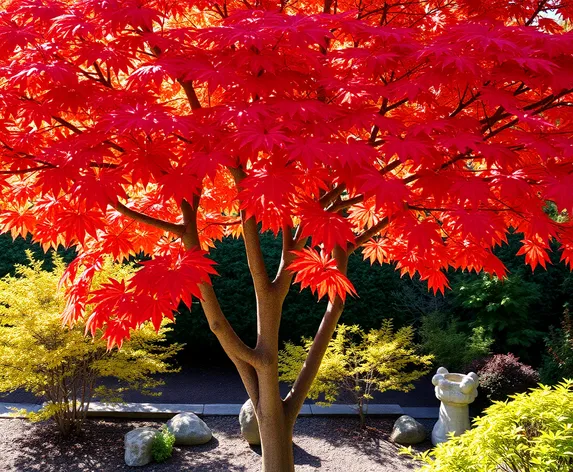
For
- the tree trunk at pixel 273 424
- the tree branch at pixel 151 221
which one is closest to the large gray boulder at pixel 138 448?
the tree trunk at pixel 273 424

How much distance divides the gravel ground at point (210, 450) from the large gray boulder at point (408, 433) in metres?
0.08

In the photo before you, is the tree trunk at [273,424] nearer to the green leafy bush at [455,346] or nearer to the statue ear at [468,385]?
the statue ear at [468,385]

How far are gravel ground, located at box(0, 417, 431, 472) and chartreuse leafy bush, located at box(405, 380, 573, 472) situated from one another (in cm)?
247

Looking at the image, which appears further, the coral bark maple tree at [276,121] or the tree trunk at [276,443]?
the tree trunk at [276,443]

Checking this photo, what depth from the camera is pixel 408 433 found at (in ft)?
19.2

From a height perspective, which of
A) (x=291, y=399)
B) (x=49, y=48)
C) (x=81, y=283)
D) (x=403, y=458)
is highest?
(x=49, y=48)

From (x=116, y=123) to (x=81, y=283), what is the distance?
1.46 meters

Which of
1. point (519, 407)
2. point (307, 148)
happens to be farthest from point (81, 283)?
point (519, 407)

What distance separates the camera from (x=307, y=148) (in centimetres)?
226

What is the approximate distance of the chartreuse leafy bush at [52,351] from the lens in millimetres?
5406

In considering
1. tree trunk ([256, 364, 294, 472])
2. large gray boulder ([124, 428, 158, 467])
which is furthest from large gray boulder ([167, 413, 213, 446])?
tree trunk ([256, 364, 294, 472])

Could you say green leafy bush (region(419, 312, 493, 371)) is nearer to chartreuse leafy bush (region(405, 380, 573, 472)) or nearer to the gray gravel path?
the gray gravel path

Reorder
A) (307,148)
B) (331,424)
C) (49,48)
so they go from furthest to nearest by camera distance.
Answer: (331,424) → (49,48) → (307,148)

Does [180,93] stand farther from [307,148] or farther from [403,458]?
[403,458]
